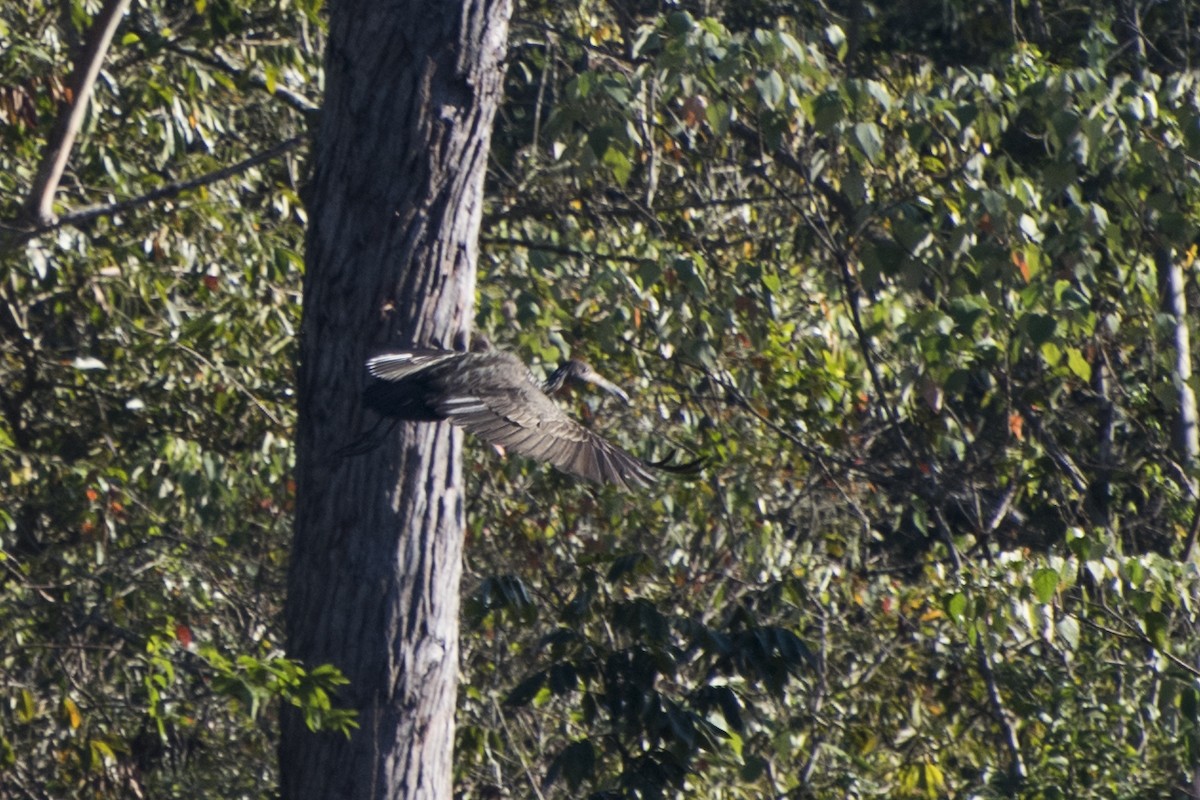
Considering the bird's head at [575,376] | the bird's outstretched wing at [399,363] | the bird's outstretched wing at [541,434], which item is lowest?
the bird's outstretched wing at [541,434]

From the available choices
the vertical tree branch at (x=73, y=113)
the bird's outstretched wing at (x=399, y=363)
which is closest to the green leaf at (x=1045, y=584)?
the bird's outstretched wing at (x=399, y=363)

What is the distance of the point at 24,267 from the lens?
16.7ft

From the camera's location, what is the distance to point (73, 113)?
4727 mm

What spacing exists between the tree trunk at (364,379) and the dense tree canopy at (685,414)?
0.56 meters

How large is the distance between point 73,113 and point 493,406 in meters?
1.80

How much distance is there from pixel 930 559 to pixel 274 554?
8.94 feet

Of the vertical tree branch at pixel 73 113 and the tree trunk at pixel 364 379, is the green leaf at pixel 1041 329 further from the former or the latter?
the vertical tree branch at pixel 73 113

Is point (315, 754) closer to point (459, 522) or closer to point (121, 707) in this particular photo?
point (459, 522)

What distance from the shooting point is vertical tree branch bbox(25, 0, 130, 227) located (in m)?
4.66

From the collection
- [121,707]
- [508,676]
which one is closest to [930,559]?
[508,676]

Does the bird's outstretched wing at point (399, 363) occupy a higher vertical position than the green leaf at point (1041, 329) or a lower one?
lower

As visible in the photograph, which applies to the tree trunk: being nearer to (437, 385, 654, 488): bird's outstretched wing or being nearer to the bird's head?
(437, 385, 654, 488): bird's outstretched wing

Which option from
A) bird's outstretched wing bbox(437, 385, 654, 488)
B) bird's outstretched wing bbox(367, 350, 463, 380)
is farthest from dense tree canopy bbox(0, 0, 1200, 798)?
bird's outstretched wing bbox(367, 350, 463, 380)

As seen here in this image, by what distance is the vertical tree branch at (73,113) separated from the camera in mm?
4660
